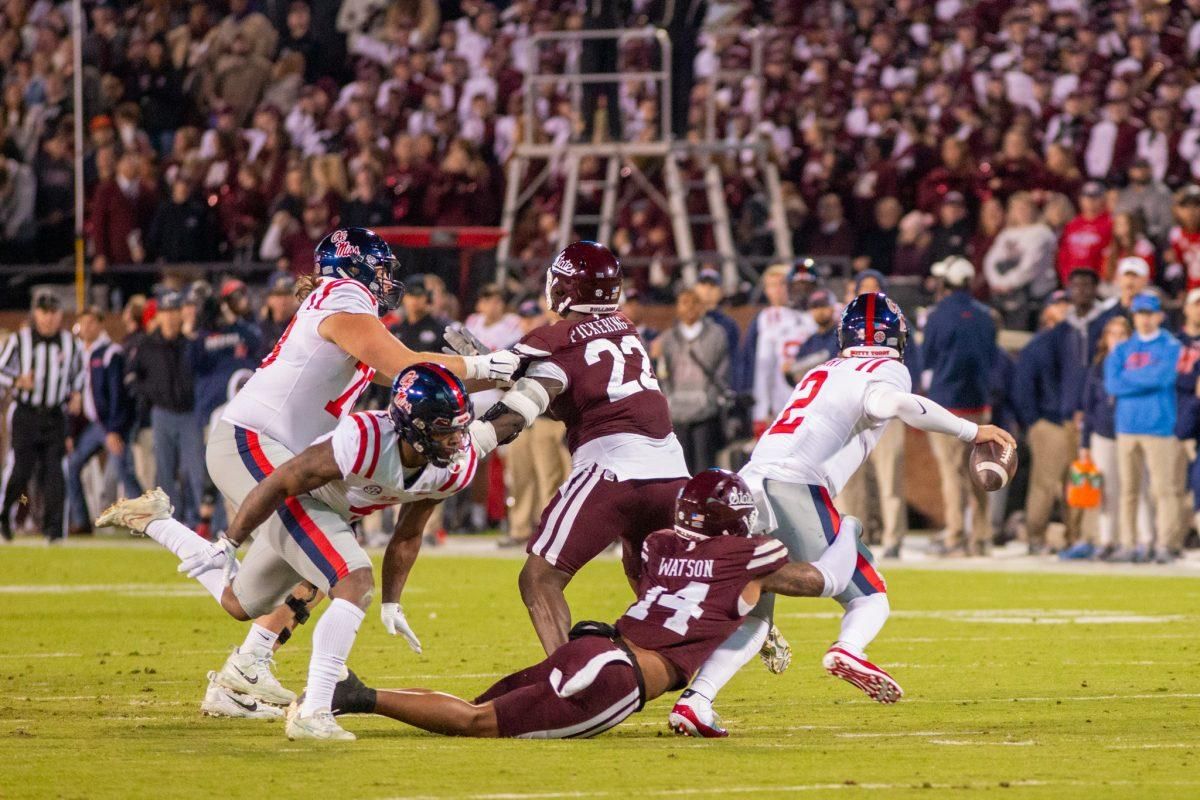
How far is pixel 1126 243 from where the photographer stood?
53.8 ft

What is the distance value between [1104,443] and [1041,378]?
0.88 metres

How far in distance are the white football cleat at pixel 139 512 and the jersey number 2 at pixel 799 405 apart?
2422 mm

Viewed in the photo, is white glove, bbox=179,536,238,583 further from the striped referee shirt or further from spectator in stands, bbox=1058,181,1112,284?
the striped referee shirt

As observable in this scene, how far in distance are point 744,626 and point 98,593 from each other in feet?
23.5

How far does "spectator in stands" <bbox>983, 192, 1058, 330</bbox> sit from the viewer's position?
17219 millimetres

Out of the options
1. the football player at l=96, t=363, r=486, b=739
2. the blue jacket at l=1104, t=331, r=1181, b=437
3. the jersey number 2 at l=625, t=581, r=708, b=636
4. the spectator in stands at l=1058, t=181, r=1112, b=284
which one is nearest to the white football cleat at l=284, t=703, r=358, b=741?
the football player at l=96, t=363, r=486, b=739

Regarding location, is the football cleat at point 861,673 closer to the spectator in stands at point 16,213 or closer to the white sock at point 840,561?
the white sock at point 840,561

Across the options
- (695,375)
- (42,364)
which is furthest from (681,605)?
(42,364)

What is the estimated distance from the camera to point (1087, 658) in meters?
9.84

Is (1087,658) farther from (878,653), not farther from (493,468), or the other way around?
(493,468)

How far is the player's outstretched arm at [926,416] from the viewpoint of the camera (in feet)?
26.3

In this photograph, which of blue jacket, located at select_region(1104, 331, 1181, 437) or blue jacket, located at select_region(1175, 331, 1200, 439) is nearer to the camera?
blue jacket, located at select_region(1104, 331, 1181, 437)

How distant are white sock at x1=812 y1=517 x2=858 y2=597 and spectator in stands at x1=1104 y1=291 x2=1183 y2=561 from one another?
720 centimetres

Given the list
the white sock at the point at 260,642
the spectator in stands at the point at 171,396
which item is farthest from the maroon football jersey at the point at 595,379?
the spectator in stands at the point at 171,396
